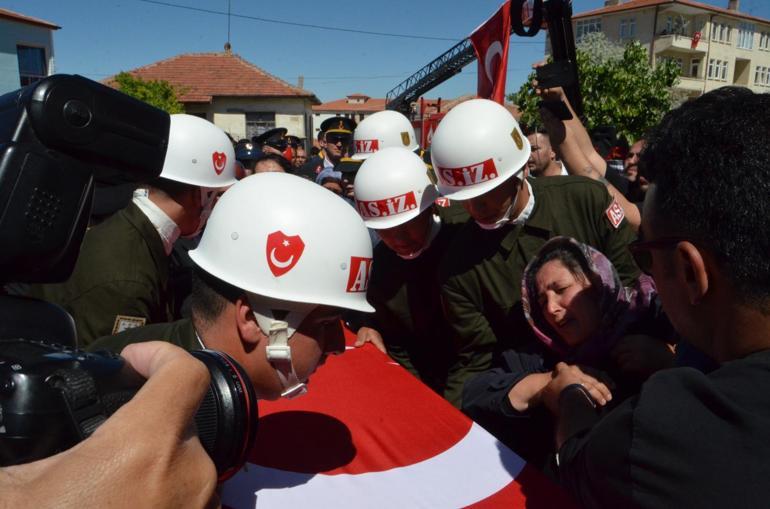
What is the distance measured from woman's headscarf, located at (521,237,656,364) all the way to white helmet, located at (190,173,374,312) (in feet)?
2.85

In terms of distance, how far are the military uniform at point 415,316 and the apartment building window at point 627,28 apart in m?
60.2

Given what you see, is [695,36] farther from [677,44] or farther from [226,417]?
[226,417]

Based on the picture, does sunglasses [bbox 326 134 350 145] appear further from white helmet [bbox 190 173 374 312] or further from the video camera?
the video camera

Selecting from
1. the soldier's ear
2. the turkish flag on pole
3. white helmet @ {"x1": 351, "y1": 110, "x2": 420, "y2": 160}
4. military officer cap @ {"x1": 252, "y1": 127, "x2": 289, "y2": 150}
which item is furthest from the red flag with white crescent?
military officer cap @ {"x1": 252, "y1": 127, "x2": 289, "y2": 150}

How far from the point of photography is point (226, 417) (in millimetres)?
970

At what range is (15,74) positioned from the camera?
92.6ft

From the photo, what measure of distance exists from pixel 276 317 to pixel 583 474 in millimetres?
873

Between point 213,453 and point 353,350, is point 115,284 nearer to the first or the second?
point 353,350

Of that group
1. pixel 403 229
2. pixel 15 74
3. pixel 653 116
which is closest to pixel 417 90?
pixel 653 116

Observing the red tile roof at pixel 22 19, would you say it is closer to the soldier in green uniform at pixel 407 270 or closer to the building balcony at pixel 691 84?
the soldier in green uniform at pixel 407 270

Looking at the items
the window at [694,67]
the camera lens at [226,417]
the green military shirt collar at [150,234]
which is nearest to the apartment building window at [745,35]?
the window at [694,67]

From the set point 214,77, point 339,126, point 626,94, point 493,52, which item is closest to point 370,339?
point 493,52

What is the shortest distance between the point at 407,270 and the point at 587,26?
6481 centimetres

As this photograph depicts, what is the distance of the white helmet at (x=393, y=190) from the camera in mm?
3156
